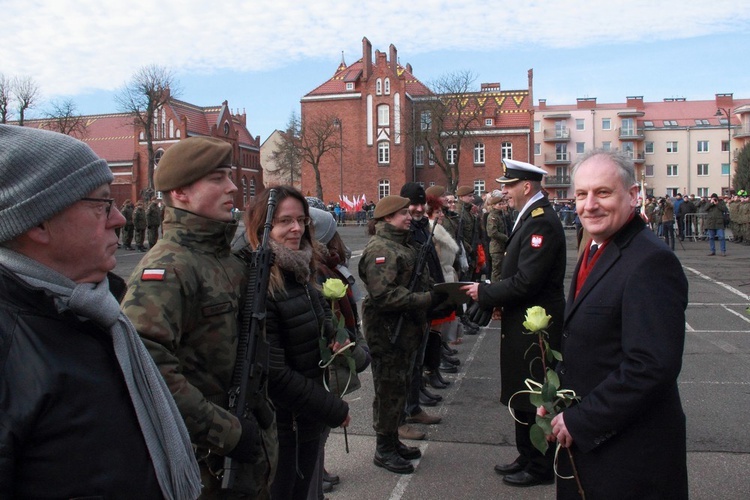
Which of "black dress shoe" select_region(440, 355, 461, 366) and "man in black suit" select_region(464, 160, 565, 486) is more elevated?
"man in black suit" select_region(464, 160, 565, 486)

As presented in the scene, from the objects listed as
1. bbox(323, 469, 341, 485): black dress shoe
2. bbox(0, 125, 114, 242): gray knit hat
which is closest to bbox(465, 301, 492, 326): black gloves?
bbox(323, 469, 341, 485): black dress shoe

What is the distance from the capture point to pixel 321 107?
218ft

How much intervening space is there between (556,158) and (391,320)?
3316 inches

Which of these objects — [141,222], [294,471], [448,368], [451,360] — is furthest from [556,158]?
[294,471]

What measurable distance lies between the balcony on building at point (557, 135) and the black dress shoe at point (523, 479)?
275 feet

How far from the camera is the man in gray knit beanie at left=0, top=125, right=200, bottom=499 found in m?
1.40

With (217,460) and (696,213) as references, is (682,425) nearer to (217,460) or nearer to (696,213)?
(217,460)

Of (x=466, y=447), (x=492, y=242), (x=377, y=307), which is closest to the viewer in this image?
(x=377, y=307)

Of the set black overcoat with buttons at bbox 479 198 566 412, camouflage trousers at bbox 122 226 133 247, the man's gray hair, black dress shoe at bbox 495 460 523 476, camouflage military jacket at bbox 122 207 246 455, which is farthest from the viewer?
camouflage trousers at bbox 122 226 133 247

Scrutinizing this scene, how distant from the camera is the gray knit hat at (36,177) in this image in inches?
57.9

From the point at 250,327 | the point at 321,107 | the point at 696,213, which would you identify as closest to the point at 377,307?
the point at 250,327

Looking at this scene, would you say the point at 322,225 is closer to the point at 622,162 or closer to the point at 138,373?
the point at 622,162

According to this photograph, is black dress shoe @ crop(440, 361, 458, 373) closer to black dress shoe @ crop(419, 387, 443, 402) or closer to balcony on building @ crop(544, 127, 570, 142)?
black dress shoe @ crop(419, 387, 443, 402)

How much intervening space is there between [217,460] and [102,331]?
1.08 m
